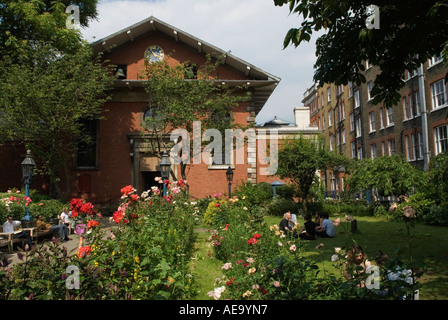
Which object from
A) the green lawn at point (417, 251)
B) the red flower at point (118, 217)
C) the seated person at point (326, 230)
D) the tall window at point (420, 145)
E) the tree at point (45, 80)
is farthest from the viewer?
the tall window at point (420, 145)

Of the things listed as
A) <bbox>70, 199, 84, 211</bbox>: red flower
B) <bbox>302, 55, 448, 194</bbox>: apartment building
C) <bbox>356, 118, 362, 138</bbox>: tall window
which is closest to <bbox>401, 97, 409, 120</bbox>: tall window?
<bbox>302, 55, 448, 194</bbox>: apartment building

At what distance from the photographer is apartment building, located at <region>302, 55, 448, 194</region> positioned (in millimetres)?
23906

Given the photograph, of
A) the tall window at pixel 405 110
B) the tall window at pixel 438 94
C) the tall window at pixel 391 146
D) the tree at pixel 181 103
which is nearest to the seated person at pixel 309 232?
the tree at pixel 181 103

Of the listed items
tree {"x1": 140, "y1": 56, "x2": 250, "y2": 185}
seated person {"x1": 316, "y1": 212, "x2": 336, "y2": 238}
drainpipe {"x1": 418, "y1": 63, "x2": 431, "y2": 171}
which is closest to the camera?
seated person {"x1": 316, "y1": 212, "x2": 336, "y2": 238}

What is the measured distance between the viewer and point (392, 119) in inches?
1208

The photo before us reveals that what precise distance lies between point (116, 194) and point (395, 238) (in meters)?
16.5

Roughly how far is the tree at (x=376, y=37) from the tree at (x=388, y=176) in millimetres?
11577

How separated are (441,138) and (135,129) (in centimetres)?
2035

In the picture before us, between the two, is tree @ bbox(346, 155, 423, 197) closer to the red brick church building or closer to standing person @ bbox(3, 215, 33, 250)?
the red brick church building

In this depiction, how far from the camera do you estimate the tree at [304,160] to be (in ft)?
60.8

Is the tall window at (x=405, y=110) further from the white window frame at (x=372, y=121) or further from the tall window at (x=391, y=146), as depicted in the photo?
the white window frame at (x=372, y=121)

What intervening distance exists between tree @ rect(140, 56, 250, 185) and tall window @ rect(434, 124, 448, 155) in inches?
543

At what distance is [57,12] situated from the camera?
2012 cm

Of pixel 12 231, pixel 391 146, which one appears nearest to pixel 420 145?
pixel 391 146
